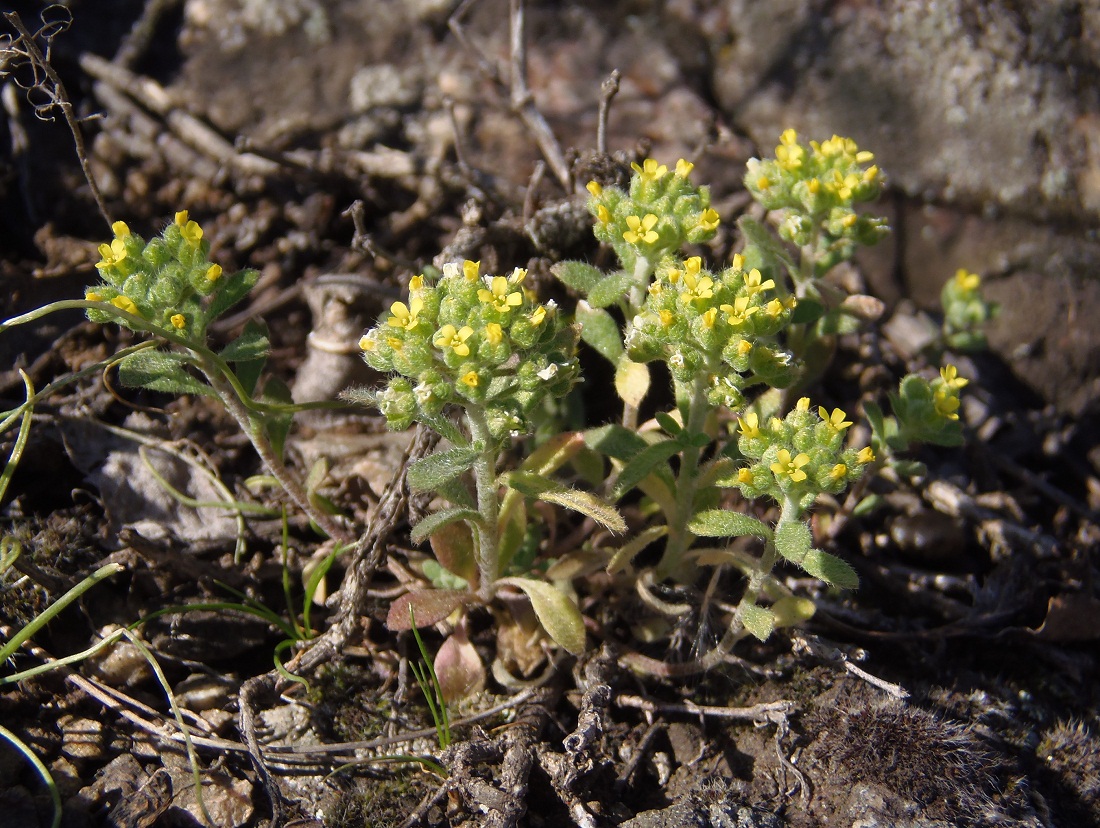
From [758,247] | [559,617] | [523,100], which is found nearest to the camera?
[559,617]

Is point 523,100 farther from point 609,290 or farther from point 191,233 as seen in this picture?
point 191,233

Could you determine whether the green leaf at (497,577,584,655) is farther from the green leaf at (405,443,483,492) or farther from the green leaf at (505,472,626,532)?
the green leaf at (405,443,483,492)

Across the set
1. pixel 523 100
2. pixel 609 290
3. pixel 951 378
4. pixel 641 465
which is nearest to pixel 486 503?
pixel 641 465

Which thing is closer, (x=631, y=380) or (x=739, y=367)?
(x=739, y=367)

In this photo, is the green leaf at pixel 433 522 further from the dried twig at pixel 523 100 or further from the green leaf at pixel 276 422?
the dried twig at pixel 523 100

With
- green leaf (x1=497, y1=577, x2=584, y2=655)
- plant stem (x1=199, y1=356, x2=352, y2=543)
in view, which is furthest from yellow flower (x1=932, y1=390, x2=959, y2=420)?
plant stem (x1=199, y1=356, x2=352, y2=543)
